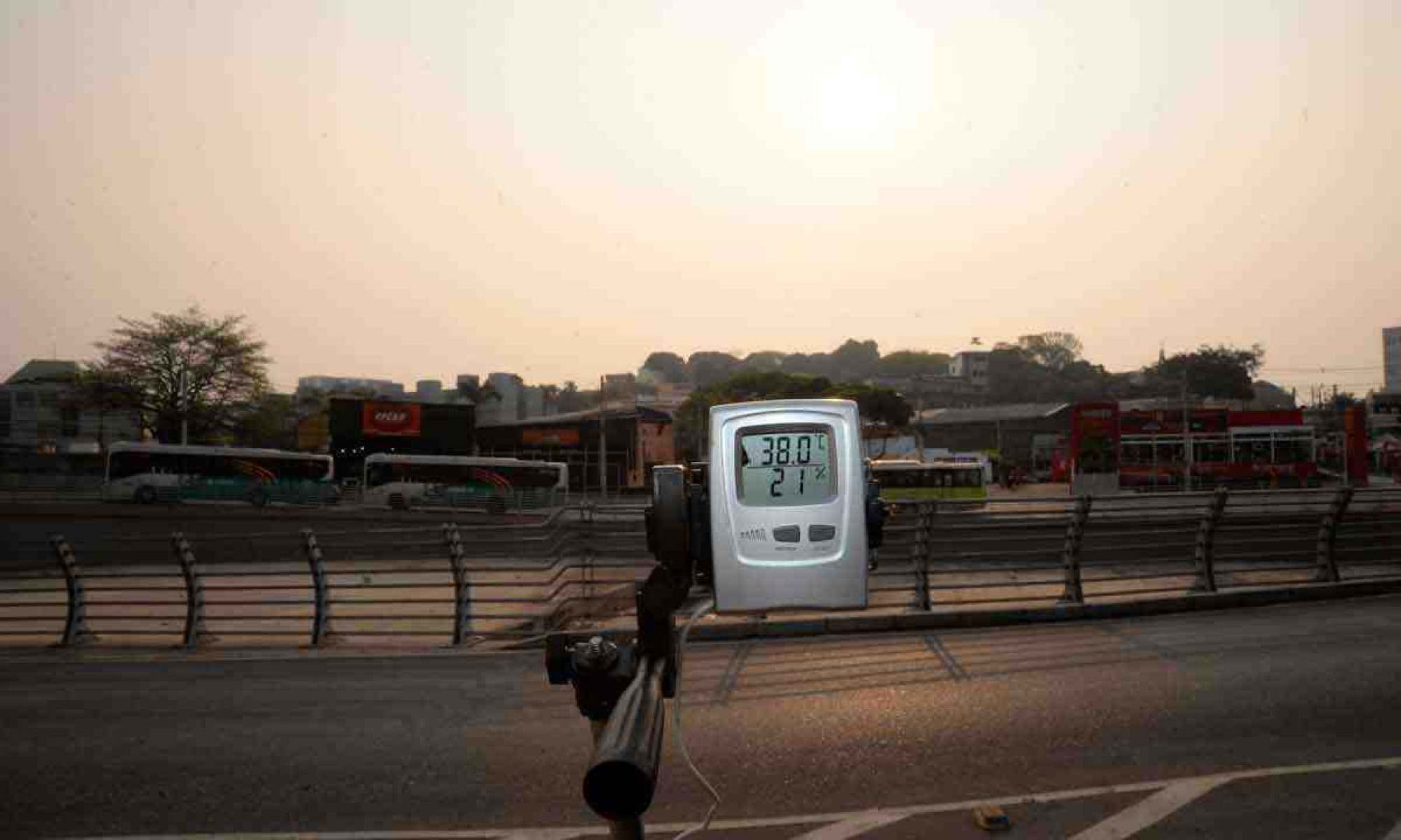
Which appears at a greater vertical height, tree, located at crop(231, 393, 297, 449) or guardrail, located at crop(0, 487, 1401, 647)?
tree, located at crop(231, 393, 297, 449)

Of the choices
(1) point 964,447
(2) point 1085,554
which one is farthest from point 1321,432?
(2) point 1085,554

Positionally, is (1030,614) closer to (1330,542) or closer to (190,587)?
(1330,542)

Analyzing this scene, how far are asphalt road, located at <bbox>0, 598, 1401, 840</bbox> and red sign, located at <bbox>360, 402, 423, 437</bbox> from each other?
178ft

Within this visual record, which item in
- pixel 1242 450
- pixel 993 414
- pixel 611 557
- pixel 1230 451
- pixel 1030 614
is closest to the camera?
pixel 1030 614

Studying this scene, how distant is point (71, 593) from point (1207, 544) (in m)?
13.6

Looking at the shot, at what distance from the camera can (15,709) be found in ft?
30.2

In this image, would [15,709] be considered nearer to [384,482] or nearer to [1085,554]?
[1085,554]

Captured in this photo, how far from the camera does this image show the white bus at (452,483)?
54.0m

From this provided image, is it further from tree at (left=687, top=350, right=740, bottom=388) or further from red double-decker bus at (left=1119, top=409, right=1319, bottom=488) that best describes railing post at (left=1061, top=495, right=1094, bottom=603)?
tree at (left=687, top=350, right=740, bottom=388)

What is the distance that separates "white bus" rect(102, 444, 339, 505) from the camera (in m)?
49.7

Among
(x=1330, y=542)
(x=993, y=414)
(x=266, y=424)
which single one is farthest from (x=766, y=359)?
(x=1330, y=542)

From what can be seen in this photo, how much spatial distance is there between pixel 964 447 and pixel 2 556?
69355 millimetres

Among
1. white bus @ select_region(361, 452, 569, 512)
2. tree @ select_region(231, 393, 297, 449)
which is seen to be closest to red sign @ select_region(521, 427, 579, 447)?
white bus @ select_region(361, 452, 569, 512)

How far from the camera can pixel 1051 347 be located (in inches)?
4904
